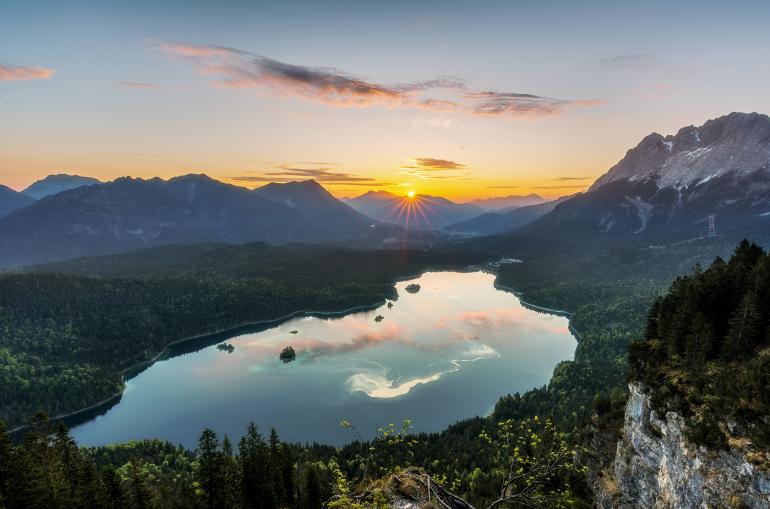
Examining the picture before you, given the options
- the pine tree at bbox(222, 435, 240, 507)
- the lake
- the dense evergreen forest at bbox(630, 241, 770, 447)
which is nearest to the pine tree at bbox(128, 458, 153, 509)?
the pine tree at bbox(222, 435, 240, 507)

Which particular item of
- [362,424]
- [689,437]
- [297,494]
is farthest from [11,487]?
[362,424]

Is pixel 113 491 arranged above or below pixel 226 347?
above

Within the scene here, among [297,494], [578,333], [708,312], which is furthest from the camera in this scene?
[578,333]

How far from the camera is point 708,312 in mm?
38781

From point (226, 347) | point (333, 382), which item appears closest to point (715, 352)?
point (333, 382)

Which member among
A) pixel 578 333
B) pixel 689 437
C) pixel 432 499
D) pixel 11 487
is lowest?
Result: pixel 578 333

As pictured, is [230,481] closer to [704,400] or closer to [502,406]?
[704,400]

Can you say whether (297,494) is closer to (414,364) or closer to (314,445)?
(314,445)

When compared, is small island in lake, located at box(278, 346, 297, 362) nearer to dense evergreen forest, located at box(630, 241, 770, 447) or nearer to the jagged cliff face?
the jagged cliff face

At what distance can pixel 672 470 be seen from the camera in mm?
32969

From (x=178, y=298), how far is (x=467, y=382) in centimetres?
14869

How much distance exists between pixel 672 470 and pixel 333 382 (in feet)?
334

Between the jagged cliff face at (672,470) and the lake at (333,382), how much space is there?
57.8m

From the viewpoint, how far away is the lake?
4080 inches
